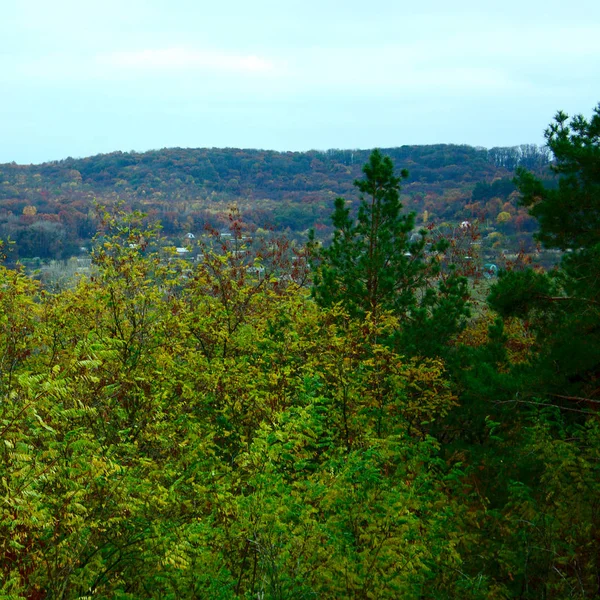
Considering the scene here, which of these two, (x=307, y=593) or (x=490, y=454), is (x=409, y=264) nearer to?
(x=490, y=454)

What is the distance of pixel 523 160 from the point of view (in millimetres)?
82188

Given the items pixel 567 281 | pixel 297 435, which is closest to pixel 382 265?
pixel 567 281

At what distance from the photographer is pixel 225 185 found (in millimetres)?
85875

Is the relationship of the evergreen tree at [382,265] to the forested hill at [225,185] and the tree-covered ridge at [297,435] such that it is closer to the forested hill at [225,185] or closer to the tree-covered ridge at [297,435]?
the tree-covered ridge at [297,435]

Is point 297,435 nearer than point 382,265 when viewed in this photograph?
Yes

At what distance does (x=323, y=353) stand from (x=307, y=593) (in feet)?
17.4

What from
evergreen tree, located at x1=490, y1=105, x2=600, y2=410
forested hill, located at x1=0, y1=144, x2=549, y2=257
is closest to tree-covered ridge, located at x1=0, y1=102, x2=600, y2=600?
evergreen tree, located at x1=490, y1=105, x2=600, y2=410

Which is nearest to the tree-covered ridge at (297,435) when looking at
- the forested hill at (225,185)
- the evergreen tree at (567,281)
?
the evergreen tree at (567,281)

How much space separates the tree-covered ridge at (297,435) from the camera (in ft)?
15.9

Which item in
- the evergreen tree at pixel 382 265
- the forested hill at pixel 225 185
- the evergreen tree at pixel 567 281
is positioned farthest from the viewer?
the forested hill at pixel 225 185

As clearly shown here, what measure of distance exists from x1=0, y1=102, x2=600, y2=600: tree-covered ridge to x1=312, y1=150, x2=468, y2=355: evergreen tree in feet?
0.24

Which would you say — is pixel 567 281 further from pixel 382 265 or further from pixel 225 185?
pixel 225 185

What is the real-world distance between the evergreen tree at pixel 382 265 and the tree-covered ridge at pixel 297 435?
7 cm

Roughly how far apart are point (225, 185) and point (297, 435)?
8256cm
